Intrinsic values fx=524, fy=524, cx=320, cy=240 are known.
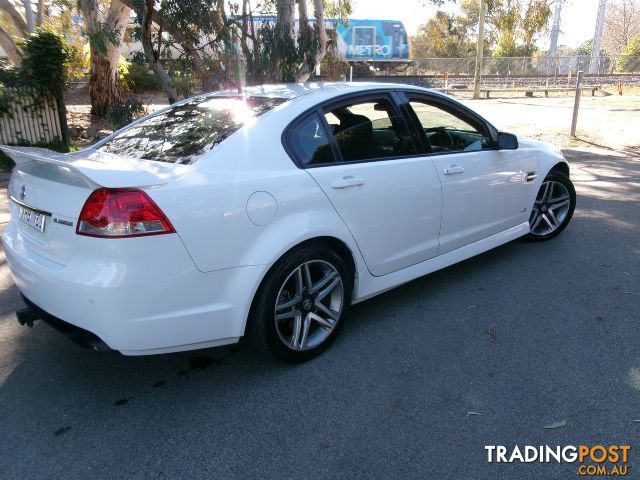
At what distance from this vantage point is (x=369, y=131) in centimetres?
370

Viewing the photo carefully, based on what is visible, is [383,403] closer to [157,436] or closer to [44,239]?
[157,436]

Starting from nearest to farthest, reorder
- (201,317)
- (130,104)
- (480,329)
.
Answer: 1. (201,317)
2. (480,329)
3. (130,104)

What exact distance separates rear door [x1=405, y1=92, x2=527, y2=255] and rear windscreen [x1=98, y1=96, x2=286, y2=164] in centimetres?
127

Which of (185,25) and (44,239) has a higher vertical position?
(185,25)

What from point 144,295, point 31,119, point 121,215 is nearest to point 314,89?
point 121,215

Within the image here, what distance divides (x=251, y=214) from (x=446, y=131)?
2.33m

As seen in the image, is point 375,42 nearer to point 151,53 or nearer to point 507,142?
point 151,53

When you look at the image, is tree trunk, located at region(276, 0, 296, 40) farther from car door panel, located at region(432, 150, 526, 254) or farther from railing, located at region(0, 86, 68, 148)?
railing, located at region(0, 86, 68, 148)

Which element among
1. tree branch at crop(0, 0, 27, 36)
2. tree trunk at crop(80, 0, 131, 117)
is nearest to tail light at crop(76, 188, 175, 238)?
tree trunk at crop(80, 0, 131, 117)

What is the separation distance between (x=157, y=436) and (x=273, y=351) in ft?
2.54

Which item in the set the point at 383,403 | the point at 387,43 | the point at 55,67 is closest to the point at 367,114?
the point at 383,403

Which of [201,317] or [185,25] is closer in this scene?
[201,317]

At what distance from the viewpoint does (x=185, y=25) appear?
700 cm

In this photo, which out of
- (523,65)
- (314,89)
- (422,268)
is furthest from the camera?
(523,65)
